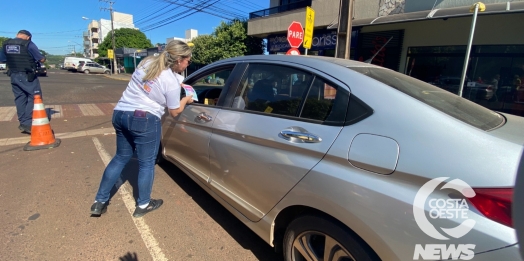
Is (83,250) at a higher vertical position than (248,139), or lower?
lower

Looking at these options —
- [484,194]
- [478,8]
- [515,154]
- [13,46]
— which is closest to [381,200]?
[484,194]

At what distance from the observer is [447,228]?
1116 mm

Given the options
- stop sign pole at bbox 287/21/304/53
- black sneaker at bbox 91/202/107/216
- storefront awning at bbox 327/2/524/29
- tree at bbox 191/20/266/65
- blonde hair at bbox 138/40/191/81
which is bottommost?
black sneaker at bbox 91/202/107/216

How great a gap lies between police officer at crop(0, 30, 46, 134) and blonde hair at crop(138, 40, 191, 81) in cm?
431

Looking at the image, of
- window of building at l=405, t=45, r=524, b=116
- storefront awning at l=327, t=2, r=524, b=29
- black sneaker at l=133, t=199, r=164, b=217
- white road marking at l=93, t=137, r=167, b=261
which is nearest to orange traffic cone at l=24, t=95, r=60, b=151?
white road marking at l=93, t=137, r=167, b=261

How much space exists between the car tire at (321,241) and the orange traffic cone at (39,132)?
475 centimetres

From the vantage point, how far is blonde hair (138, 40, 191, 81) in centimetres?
235

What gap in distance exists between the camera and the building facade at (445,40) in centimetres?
693

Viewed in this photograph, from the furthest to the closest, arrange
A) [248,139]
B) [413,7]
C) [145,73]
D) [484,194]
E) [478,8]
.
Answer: [413,7] → [478,8] → [145,73] → [248,139] → [484,194]

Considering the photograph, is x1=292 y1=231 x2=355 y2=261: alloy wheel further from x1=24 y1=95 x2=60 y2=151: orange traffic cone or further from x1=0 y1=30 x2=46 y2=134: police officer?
x1=0 y1=30 x2=46 y2=134: police officer

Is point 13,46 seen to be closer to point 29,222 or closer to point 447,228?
point 29,222

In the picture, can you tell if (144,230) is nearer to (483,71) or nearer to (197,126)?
(197,126)

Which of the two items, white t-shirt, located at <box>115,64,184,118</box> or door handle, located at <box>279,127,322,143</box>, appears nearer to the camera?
door handle, located at <box>279,127,322,143</box>

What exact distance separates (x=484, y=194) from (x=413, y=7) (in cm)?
889
